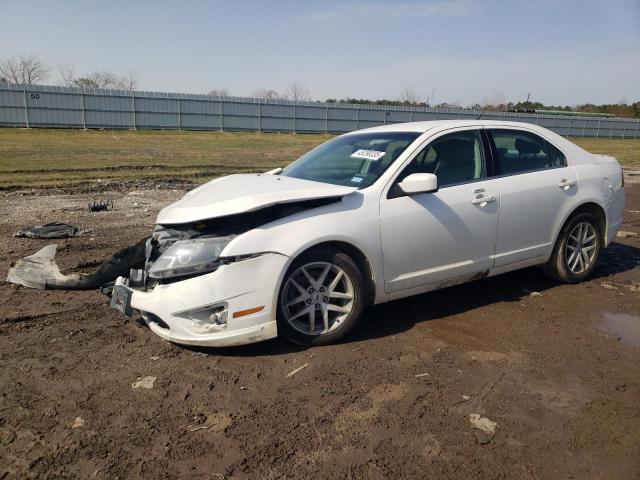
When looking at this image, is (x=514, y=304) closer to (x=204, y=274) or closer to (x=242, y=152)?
(x=204, y=274)

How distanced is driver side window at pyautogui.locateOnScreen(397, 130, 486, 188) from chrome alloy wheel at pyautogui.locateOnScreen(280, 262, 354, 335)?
3.58ft

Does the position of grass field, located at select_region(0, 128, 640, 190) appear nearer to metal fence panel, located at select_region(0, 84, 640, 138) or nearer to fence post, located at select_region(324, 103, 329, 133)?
metal fence panel, located at select_region(0, 84, 640, 138)

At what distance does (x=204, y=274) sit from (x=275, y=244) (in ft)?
1.73

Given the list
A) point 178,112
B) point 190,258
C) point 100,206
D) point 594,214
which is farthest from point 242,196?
point 178,112

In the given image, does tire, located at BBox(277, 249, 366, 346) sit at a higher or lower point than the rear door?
lower

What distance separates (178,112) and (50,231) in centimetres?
2909

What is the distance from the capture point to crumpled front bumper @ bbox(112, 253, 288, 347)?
3.78 m

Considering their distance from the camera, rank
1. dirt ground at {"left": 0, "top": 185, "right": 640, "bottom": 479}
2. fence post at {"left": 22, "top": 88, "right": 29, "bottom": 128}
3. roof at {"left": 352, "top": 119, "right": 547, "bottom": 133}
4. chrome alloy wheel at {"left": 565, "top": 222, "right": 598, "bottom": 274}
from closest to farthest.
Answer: dirt ground at {"left": 0, "top": 185, "right": 640, "bottom": 479} < roof at {"left": 352, "top": 119, "right": 547, "bottom": 133} < chrome alloy wheel at {"left": 565, "top": 222, "right": 598, "bottom": 274} < fence post at {"left": 22, "top": 88, "right": 29, "bottom": 128}

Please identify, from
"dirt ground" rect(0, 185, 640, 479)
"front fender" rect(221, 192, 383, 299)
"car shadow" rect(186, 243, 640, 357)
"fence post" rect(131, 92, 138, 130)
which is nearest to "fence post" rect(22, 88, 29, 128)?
"fence post" rect(131, 92, 138, 130)

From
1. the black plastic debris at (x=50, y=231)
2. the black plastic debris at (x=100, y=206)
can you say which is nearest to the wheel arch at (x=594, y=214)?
the black plastic debris at (x=50, y=231)

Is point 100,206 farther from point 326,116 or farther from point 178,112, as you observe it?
point 326,116

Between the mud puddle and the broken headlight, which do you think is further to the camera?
the mud puddle

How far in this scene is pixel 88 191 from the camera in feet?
37.1

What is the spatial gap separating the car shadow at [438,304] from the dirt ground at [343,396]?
1.1 inches
